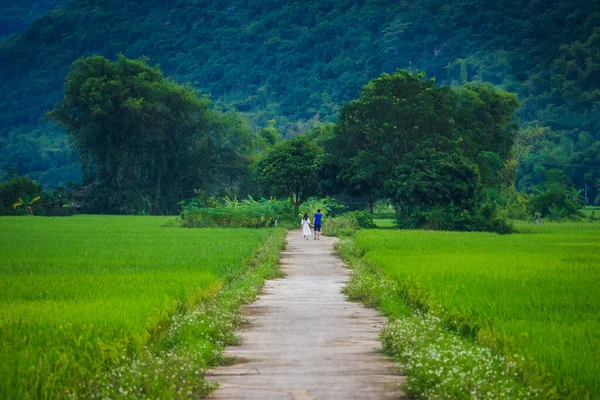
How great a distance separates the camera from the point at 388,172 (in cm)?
4425

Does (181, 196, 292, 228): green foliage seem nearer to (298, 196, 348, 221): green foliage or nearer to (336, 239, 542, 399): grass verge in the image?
(298, 196, 348, 221): green foliage

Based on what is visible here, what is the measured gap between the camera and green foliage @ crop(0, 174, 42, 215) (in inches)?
2448

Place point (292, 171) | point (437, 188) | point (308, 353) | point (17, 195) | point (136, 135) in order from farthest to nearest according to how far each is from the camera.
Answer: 1. point (136, 135)
2. point (17, 195)
3. point (292, 171)
4. point (437, 188)
5. point (308, 353)

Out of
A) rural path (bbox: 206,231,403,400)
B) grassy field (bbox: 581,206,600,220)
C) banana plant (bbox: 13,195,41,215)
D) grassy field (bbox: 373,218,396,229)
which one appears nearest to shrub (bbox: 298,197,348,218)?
grassy field (bbox: 373,218,396,229)

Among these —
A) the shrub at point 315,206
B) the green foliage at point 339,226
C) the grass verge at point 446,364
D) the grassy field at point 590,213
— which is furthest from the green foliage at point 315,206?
the grass verge at point 446,364

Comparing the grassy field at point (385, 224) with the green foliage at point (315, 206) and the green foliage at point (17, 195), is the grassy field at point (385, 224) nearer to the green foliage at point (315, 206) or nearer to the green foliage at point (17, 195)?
the green foliage at point (315, 206)

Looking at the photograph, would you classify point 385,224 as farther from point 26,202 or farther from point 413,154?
point 26,202

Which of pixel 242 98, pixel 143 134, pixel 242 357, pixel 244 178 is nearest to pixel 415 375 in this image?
pixel 242 357

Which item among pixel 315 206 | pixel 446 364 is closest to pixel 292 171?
pixel 315 206

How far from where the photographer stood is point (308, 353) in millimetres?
9453

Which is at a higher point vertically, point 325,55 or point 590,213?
point 325,55

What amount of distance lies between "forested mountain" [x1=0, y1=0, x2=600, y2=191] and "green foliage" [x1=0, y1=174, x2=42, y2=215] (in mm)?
45851

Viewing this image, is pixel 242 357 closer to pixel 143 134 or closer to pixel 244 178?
pixel 143 134

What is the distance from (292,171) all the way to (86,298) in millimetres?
37995
